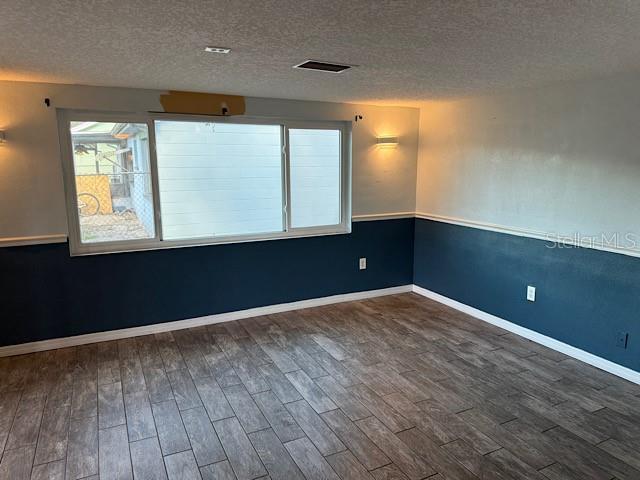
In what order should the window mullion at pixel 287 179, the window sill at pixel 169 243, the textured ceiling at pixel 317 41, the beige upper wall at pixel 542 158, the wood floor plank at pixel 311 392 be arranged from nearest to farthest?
the textured ceiling at pixel 317 41, the wood floor plank at pixel 311 392, the beige upper wall at pixel 542 158, the window sill at pixel 169 243, the window mullion at pixel 287 179

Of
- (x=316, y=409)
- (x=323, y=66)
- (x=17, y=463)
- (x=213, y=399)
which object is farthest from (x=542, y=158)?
(x=17, y=463)

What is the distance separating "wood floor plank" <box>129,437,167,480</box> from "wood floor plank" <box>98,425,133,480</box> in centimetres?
3

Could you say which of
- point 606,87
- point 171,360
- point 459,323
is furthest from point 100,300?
point 606,87

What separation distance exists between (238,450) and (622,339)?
9.03 feet

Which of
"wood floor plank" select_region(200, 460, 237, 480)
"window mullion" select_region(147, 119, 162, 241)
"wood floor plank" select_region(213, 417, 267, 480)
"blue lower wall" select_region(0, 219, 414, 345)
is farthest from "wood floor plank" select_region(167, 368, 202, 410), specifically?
"window mullion" select_region(147, 119, 162, 241)

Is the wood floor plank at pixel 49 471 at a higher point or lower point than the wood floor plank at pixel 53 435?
lower

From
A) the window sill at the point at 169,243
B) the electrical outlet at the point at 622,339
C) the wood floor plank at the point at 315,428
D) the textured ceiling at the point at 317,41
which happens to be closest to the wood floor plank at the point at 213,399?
the wood floor plank at the point at 315,428

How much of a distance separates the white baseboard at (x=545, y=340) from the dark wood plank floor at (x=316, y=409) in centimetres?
7

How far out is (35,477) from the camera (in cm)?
215

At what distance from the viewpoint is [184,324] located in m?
4.04

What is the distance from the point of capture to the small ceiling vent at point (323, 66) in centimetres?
265

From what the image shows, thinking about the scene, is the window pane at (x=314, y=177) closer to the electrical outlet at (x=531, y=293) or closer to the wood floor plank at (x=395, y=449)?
the electrical outlet at (x=531, y=293)

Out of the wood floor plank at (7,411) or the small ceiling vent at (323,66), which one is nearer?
the wood floor plank at (7,411)

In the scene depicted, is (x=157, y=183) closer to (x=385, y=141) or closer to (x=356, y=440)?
(x=385, y=141)
